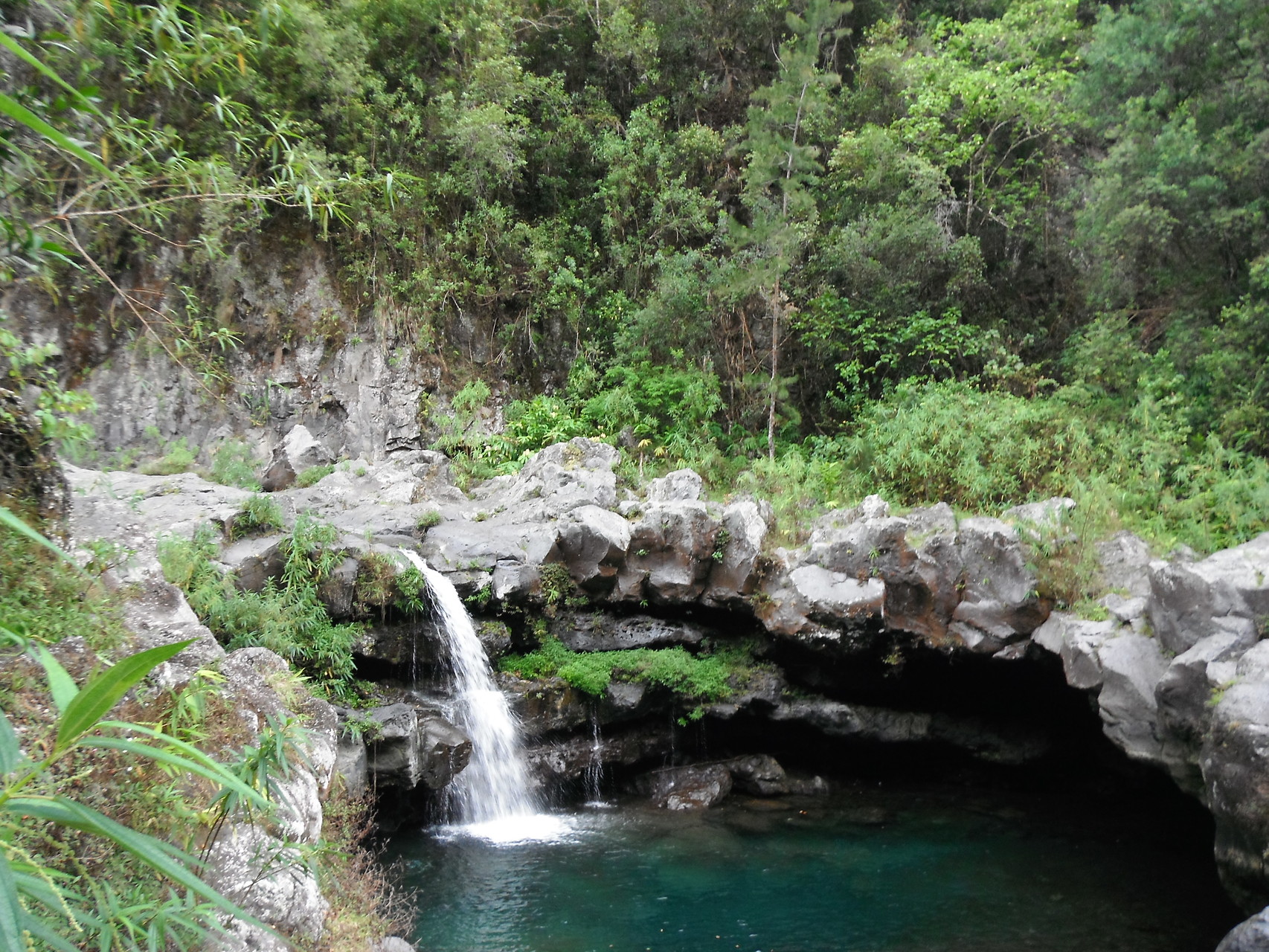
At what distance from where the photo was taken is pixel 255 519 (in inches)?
338

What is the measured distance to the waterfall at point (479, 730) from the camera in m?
8.77

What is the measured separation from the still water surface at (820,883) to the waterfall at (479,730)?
0.40 metres

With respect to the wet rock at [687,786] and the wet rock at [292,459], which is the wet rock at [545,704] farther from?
the wet rock at [292,459]

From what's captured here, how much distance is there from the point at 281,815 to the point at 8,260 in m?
3.12

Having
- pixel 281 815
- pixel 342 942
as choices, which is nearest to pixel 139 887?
pixel 281 815

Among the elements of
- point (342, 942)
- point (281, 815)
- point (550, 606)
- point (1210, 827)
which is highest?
point (550, 606)

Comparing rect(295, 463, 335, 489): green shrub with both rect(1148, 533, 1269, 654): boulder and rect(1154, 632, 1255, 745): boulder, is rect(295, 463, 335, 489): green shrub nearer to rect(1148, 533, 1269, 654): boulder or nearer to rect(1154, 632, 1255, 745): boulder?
rect(1148, 533, 1269, 654): boulder

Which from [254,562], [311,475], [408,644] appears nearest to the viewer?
[254,562]

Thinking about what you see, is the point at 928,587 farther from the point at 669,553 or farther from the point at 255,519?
the point at 255,519

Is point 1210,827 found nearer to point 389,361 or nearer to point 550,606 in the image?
point 550,606

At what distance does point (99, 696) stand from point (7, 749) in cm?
20

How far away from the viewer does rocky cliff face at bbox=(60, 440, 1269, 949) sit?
24.6ft

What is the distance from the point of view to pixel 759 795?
9.84 m

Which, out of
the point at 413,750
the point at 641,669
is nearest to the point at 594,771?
the point at 641,669
